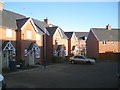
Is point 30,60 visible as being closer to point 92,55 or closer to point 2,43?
point 2,43

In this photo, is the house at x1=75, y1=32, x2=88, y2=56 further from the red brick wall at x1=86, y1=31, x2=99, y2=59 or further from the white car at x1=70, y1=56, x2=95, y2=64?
the white car at x1=70, y1=56, x2=95, y2=64

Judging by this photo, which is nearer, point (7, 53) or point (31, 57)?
point (7, 53)

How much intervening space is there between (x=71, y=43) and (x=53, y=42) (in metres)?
13.5

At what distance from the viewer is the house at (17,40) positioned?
30.9 meters

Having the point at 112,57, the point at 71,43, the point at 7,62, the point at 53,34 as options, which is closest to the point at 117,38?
the point at 112,57

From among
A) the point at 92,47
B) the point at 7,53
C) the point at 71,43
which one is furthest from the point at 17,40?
the point at 92,47

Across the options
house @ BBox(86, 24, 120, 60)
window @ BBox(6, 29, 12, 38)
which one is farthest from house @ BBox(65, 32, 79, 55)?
window @ BBox(6, 29, 12, 38)

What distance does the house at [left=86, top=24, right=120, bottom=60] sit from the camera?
56500 millimetres

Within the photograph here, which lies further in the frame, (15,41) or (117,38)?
(117,38)

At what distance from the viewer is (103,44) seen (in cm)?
5806

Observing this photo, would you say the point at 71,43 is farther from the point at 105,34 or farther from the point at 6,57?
the point at 6,57

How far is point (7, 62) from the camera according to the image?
31.2 metres

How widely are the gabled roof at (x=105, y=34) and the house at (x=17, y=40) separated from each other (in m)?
24.6

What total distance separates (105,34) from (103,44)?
3797 millimetres
